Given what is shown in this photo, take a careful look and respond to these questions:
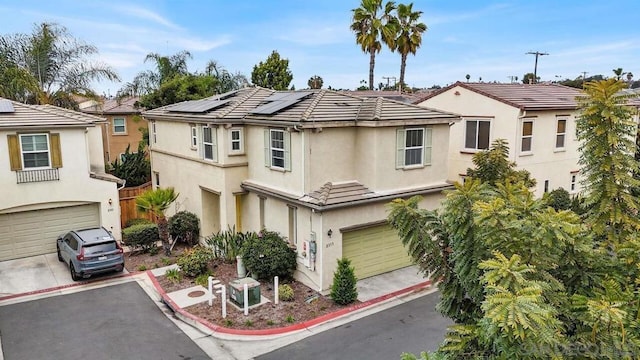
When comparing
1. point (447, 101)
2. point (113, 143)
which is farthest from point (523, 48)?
point (113, 143)

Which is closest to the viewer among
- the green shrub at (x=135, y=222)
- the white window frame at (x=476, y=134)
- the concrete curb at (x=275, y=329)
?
the concrete curb at (x=275, y=329)

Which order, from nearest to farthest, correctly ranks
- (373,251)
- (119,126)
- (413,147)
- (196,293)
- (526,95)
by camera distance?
(196,293)
(373,251)
(413,147)
(526,95)
(119,126)

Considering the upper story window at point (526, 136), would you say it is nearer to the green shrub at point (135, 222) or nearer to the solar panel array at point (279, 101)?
the solar panel array at point (279, 101)

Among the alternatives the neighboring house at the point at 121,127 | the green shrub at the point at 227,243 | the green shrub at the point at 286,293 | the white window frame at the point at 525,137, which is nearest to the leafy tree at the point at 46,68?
the neighboring house at the point at 121,127

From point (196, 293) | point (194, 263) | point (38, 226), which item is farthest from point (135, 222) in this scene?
point (196, 293)

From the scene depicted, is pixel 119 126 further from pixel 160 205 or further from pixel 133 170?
pixel 160 205

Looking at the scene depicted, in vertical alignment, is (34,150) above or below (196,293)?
above
